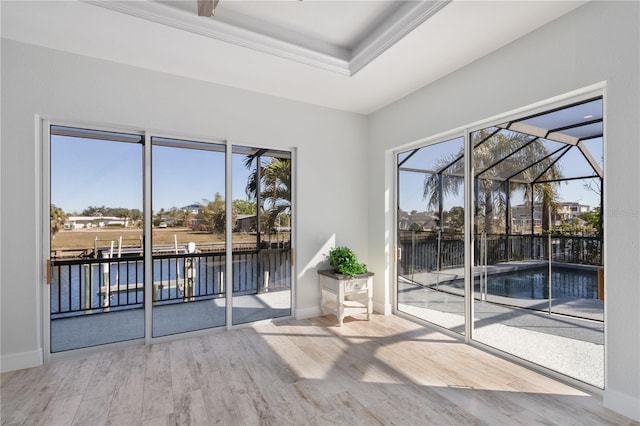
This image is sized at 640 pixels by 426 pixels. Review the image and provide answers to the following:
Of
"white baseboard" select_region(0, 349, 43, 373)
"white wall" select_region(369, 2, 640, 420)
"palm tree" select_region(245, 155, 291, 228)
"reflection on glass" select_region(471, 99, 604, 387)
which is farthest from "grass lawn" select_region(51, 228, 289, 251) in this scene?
"white wall" select_region(369, 2, 640, 420)

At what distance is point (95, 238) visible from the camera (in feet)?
9.75

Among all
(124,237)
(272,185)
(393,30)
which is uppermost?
(393,30)

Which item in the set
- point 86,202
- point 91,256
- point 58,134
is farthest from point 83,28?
point 91,256

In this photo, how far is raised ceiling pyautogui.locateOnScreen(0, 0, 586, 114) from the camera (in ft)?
7.56

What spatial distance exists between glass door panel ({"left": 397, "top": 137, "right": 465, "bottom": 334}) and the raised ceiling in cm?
96

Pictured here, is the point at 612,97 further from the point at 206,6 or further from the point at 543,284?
the point at 206,6

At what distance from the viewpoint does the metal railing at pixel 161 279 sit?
292 cm

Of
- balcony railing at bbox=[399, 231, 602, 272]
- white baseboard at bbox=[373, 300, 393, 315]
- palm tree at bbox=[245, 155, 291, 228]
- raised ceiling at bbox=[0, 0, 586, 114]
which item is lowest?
white baseboard at bbox=[373, 300, 393, 315]

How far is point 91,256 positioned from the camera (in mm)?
2969

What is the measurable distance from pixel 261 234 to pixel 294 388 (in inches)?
73.0

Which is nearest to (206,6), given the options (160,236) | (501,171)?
(160,236)

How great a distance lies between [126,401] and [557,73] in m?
3.99

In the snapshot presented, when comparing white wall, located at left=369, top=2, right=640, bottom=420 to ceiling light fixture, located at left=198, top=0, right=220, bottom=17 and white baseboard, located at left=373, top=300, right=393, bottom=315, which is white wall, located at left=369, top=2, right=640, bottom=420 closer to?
white baseboard, located at left=373, top=300, right=393, bottom=315

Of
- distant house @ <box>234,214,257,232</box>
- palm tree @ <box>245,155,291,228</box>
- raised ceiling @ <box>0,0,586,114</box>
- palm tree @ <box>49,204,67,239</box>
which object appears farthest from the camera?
palm tree @ <box>245,155,291,228</box>
